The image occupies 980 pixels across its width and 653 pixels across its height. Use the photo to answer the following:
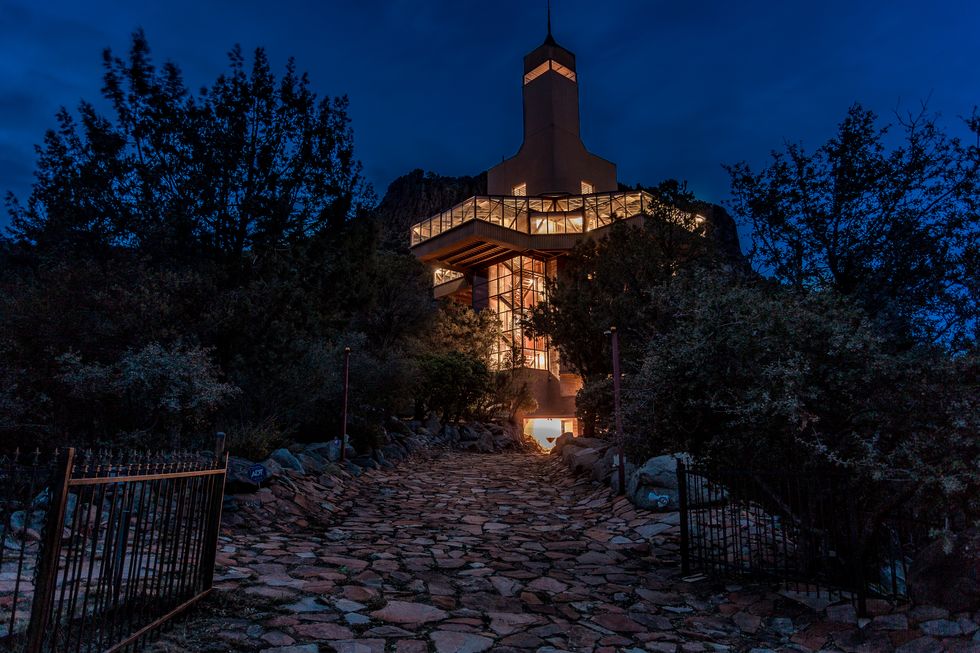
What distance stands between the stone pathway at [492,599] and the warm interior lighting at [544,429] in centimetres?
2053

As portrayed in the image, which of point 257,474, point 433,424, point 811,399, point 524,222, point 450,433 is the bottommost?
point 257,474

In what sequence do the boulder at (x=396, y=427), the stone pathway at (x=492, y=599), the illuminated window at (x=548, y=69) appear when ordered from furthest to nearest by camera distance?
the illuminated window at (x=548, y=69)
the boulder at (x=396, y=427)
the stone pathway at (x=492, y=599)

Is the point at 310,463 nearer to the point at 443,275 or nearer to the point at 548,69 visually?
the point at 443,275

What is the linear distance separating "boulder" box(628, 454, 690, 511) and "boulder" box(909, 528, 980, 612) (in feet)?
14.7

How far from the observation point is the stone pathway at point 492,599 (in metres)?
4.14

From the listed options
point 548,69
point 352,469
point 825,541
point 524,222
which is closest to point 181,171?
point 352,469

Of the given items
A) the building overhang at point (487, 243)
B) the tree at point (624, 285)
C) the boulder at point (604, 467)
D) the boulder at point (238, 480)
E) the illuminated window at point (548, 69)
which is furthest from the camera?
the illuminated window at point (548, 69)

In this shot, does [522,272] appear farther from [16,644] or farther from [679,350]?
[16,644]

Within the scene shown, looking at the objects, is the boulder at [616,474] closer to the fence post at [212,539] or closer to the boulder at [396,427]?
the fence post at [212,539]

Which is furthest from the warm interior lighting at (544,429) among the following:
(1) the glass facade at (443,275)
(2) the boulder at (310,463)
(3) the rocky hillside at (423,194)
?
(3) the rocky hillside at (423,194)

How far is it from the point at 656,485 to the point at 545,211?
27.0 metres

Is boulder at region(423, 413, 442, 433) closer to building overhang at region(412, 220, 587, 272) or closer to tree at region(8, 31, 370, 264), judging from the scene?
tree at region(8, 31, 370, 264)

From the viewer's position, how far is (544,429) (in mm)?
30281

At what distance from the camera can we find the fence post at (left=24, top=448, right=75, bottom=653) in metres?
2.56
